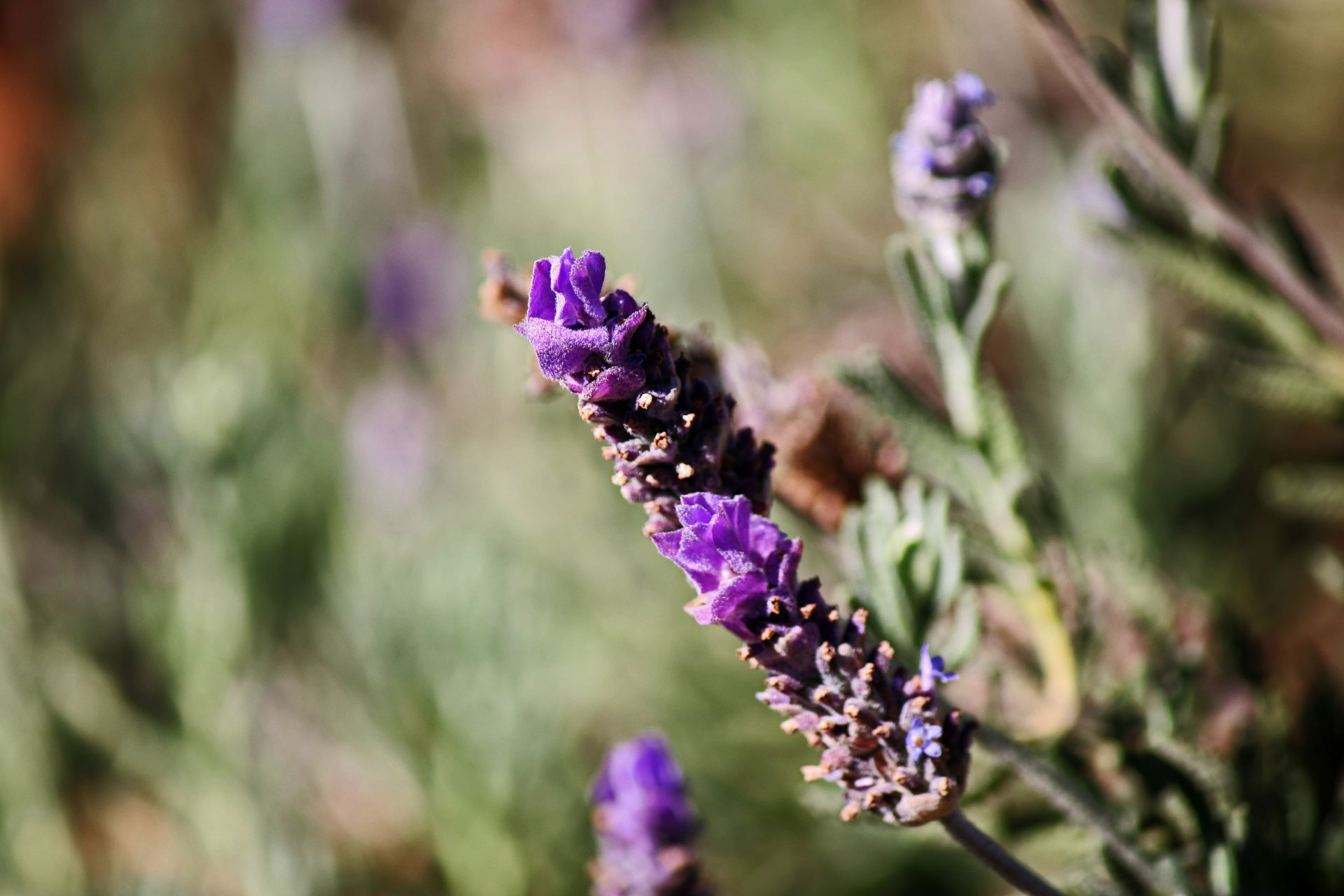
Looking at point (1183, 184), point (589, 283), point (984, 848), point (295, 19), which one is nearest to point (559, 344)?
point (589, 283)

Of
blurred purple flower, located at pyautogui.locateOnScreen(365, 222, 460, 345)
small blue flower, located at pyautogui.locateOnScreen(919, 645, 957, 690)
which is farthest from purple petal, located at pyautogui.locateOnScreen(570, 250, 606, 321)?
blurred purple flower, located at pyautogui.locateOnScreen(365, 222, 460, 345)

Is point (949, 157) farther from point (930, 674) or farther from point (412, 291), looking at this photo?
point (412, 291)

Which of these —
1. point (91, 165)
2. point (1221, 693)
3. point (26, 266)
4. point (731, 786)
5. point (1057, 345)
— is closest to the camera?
point (1221, 693)

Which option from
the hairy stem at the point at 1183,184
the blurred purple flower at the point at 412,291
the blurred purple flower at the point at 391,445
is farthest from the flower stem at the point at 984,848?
the blurred purple flower at the point at 412,291

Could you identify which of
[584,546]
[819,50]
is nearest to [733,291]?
[819,50]

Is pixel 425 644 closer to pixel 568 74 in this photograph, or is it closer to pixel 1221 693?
pixel 1221 693

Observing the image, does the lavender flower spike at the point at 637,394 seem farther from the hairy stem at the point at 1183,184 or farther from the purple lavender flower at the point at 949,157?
the hairy stem at the point at 1183,184

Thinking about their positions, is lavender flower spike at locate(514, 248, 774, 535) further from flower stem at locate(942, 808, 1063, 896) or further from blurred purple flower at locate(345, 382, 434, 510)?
blurred purple flower at locate(345, 382, 434, 510)
